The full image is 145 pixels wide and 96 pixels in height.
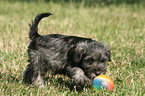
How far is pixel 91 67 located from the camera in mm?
3400

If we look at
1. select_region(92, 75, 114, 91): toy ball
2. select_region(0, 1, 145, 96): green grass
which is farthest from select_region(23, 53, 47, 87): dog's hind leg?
select_region(92, 75, 114, 91): toy ball

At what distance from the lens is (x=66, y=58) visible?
3617 mm

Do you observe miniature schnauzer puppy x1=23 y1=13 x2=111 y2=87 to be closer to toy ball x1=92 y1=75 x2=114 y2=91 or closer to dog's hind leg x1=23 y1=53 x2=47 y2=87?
dog's hind leg x1=23 y1=53 x2=47 y2=87

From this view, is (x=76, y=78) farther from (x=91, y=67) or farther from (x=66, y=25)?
(x=66, y=25)

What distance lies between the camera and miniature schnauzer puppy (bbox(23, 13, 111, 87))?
3443mm

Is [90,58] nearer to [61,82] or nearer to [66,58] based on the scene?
[66,58]

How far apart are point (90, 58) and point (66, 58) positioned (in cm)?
47

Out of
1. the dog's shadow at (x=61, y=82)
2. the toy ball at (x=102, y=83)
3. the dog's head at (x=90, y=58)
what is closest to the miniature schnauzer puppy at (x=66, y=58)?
the dog's head at (x=90, y=58)

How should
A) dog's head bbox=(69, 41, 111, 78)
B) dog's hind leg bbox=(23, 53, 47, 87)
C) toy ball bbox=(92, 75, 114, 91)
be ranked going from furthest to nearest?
dog's hind leg bbox=(23, 53, 47, 87), dog's head bbox=(69, 41, 111, 78), toy ball bbox=(92, 75, 114, 91)

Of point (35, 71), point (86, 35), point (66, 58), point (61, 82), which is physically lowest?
point (61, 82)

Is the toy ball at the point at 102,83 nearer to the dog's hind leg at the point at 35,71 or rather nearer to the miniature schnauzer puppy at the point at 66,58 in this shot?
the miniature schnauzer puppy at the point at 66,58

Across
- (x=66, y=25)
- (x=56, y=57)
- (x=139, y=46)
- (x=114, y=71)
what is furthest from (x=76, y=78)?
(x=66, y=25)

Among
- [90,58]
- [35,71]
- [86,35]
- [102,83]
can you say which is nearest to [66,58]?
[90,58]

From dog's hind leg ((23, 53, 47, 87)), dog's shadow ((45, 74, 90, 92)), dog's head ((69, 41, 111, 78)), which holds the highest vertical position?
dog's head ((69, 41, 111, 78))
